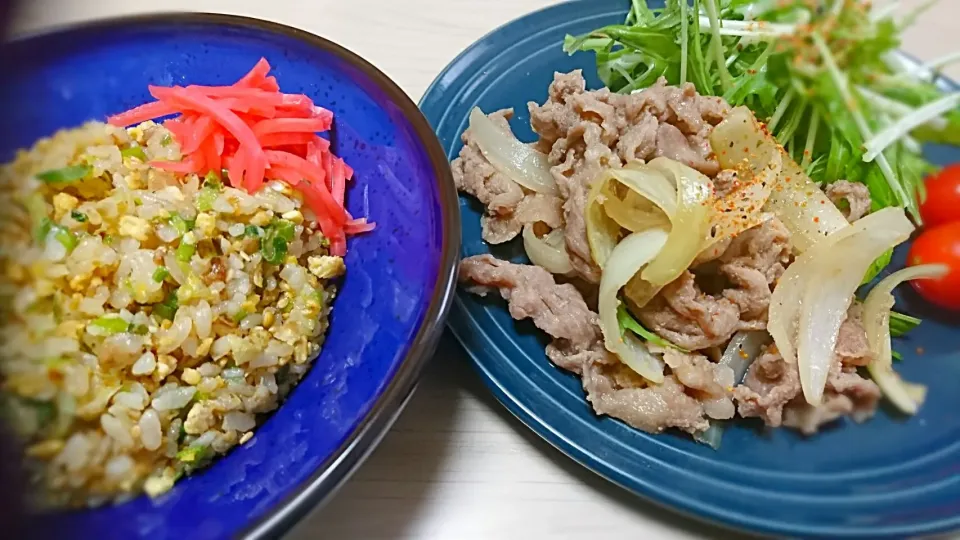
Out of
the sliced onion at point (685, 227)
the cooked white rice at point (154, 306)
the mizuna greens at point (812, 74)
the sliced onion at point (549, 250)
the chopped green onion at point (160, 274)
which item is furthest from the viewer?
the sliced onion at point (549, 250)

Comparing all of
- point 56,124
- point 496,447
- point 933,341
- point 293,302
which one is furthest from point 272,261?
point 933,341

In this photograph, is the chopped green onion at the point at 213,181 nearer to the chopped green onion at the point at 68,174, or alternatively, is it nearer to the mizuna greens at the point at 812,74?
the chopped green onion at the point at 68,174

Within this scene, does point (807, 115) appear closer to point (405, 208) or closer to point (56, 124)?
point (405, 208)

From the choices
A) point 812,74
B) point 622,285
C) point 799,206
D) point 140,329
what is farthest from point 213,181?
point 799,206

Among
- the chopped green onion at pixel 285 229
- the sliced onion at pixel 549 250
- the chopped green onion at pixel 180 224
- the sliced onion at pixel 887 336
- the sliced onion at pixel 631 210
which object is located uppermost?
the chopped green onion at pixel 180 224

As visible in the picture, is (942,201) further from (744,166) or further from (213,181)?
(213,181)

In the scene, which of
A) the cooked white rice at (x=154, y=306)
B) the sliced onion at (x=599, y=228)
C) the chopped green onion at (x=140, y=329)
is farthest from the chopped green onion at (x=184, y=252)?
the sliced onion at (x=599, y=228)
